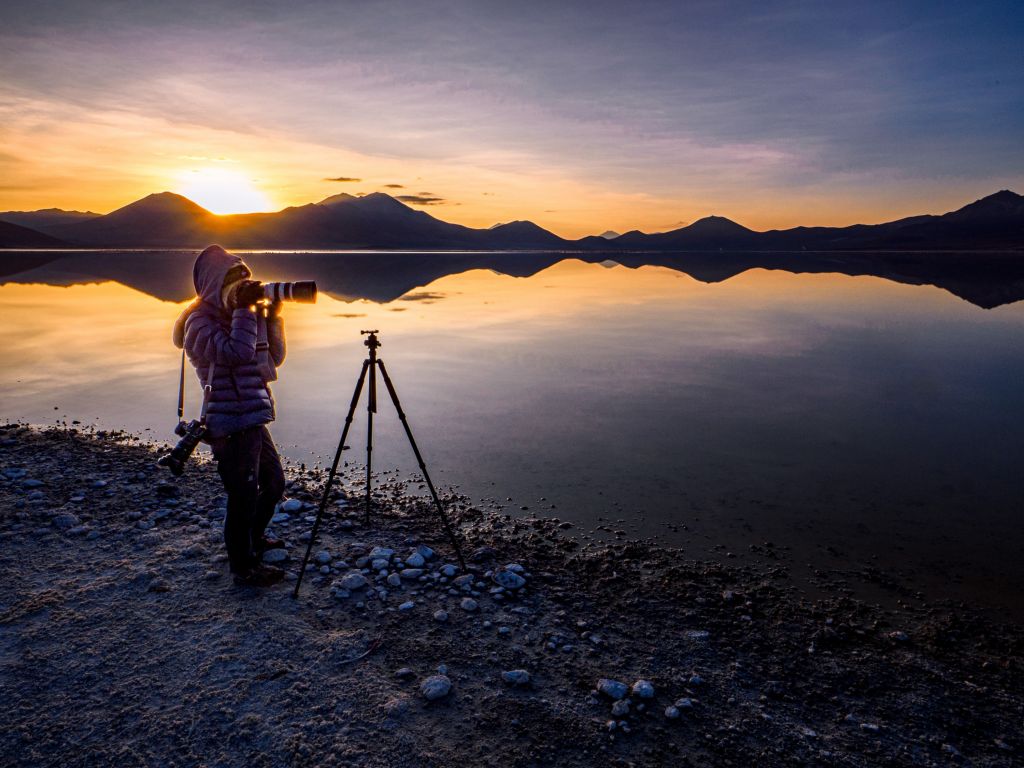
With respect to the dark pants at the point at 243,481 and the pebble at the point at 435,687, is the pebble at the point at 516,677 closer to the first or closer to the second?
the pebble at the point at 435,687

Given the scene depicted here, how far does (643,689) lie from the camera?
3.84 metres

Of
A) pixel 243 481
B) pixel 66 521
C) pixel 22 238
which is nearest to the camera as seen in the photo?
pixel 243 481

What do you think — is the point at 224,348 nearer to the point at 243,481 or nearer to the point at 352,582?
the point at 243,481

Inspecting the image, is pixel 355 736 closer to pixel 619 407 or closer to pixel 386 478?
pixel 386 478

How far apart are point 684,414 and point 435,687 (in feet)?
26.8

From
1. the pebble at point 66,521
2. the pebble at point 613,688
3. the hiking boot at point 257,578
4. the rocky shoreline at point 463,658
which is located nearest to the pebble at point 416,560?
the rocky shoreline at point 463,658

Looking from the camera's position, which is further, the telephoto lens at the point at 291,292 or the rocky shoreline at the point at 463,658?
the telephoto lens at the point at 291,292

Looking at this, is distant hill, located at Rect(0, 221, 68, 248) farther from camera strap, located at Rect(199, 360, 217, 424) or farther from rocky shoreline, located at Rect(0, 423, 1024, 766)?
camera strap, located at Rect(199, 360, 217, 424)

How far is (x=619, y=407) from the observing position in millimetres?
11234

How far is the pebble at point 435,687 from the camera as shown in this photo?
12.4 ft

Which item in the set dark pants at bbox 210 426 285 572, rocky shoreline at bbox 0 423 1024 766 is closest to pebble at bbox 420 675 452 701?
rocky shoreline at bbox 0 423 1024 766

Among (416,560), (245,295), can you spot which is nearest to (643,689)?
(416,560)

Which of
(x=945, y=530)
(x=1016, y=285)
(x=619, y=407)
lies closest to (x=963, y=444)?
(x=945, y=530)

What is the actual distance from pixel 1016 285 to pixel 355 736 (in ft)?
182
